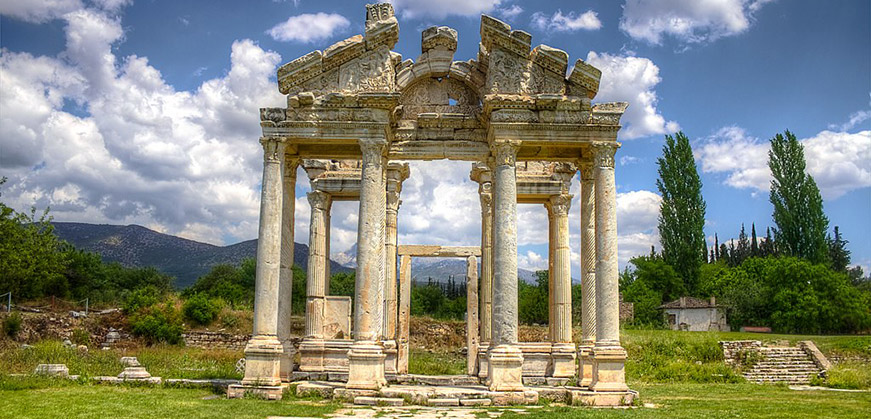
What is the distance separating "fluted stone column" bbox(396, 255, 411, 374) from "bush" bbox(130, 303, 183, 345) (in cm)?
1658

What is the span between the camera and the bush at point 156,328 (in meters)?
36.0

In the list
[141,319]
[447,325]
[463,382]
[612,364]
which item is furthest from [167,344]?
[612,364]

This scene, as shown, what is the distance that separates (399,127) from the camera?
2000 cm

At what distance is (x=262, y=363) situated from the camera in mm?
17000

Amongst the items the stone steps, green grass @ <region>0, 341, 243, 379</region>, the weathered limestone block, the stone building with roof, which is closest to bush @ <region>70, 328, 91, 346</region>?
green grass @ <region>0, 341, 243, 379</region>

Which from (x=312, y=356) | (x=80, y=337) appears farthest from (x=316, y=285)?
(x=80, y=337)

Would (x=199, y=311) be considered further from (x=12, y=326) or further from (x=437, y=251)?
(x=437, y=251)

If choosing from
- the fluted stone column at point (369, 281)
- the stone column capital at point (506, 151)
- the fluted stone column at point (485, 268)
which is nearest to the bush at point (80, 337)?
the fluted stone column at point (485, 268)

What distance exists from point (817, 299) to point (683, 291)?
10194 millimetres

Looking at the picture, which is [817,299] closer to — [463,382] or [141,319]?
[463,382]

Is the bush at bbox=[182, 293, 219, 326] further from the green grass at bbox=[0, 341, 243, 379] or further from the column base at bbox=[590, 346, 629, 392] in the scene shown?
the column base at bbox=[590, 346, 629, 392]

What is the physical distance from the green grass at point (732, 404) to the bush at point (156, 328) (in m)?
24.6

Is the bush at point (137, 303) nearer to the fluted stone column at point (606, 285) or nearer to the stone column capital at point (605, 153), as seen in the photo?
the fluted stone column at point (606, 285)

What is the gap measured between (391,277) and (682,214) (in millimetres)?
40761
